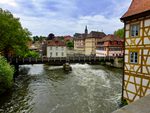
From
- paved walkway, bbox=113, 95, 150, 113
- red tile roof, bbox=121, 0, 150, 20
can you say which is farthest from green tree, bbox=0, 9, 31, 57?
paved walkway, bbox=113, 95, 150, 113

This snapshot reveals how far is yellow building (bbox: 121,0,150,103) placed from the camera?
1433 centimetres

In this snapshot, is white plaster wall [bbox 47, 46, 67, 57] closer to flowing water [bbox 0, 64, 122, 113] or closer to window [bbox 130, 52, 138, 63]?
flowing water [bbox 0, 64, 122, 113]

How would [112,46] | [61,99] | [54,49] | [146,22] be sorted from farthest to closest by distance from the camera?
[54,49] → [112,46] → [61,99] → [146,22]

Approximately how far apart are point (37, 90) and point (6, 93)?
12.7 feet

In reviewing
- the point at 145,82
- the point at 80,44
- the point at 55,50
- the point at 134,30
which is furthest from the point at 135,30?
the point at 80,44

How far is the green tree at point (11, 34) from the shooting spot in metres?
33.8

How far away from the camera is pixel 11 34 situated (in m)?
34.7

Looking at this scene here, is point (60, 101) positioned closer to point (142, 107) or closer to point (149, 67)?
point (149, 67)

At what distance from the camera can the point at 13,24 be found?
35.5 m

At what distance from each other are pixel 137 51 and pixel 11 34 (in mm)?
25368

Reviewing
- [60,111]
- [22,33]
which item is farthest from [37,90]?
[22,33]

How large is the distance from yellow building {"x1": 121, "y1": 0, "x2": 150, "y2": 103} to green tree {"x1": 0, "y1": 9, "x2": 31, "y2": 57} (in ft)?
76.7

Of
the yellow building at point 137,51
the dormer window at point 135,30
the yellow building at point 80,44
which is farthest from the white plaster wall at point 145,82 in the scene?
the yellow building at point 80,44

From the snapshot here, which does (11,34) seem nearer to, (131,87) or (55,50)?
(131,87)
